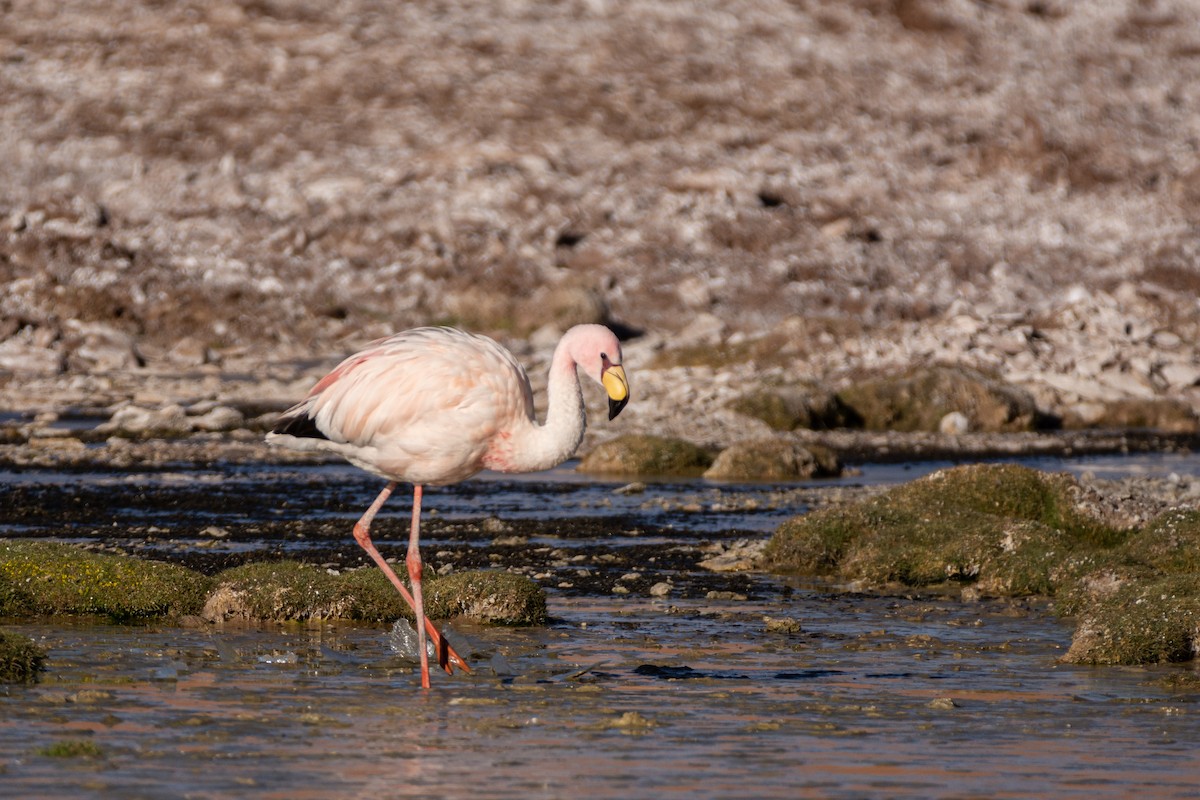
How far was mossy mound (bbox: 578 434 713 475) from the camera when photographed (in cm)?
2569

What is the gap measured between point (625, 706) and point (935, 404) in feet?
76.1

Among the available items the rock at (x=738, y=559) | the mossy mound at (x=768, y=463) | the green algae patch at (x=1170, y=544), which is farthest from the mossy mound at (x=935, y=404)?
the green algae patch at (x=1170, y=544)

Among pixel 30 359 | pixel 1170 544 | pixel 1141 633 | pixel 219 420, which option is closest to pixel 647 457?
pixel 219 420

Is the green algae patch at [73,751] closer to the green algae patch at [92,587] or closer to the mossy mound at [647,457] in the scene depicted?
the green algae patch at [92,587]

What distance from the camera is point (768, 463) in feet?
82.9

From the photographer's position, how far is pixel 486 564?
16.7 meters

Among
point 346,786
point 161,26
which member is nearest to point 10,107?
point 161,26

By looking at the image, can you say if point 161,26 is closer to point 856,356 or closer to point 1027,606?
point 856,356

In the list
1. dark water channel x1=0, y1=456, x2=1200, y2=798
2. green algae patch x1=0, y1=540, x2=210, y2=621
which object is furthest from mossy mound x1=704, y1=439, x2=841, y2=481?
green algae patch x1=0, y1=540, x2=210, y2=621

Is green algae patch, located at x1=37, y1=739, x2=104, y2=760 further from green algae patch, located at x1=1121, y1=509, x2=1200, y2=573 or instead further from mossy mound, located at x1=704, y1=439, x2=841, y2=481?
mossy mound, located at x1=704, y1=439, x2=841, y2=481

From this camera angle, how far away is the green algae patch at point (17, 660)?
10.3 metres

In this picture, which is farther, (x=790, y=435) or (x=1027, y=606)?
(x=790, y=435)

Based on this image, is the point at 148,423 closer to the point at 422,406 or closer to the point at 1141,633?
the point at 422,406

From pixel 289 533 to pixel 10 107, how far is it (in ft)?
131
